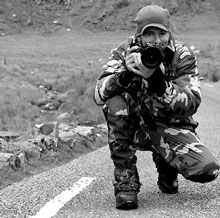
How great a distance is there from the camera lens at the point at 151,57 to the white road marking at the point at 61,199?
1.10 m

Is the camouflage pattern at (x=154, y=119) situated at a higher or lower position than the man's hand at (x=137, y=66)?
lower

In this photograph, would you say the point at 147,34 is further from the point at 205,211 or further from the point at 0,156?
the point at 0,156

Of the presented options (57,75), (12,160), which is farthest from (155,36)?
(57,75)

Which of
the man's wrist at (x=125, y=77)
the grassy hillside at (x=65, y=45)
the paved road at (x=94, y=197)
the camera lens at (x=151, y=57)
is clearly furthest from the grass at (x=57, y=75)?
the camera lens at (x=151, y=57)

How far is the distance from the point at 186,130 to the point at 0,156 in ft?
7.88

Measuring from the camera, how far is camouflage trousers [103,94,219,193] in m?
3.96

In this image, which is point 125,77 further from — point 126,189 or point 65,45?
point 65,45

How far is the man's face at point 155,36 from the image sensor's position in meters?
3.87

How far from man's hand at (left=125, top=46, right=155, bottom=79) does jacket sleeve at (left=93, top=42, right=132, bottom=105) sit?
0.17 meters

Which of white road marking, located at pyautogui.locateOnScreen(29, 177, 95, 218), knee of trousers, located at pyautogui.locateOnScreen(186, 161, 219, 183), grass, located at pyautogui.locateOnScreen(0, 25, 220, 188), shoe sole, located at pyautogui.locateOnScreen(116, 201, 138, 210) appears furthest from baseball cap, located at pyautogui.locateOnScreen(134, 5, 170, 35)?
grass, located at pyautogui.locateOnScreen(0, 25, 220, 188)

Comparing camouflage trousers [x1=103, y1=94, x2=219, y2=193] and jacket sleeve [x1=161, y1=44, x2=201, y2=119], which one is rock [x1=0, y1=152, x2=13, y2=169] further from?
jacket sleeve [x1=161, y1=44, x2=201, y2=119]

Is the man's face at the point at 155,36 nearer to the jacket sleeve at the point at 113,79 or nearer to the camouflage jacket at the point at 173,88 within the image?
the camouflage jacket at the point at 173,88

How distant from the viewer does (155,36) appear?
3.88 meters

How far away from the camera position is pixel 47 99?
58.5ft
